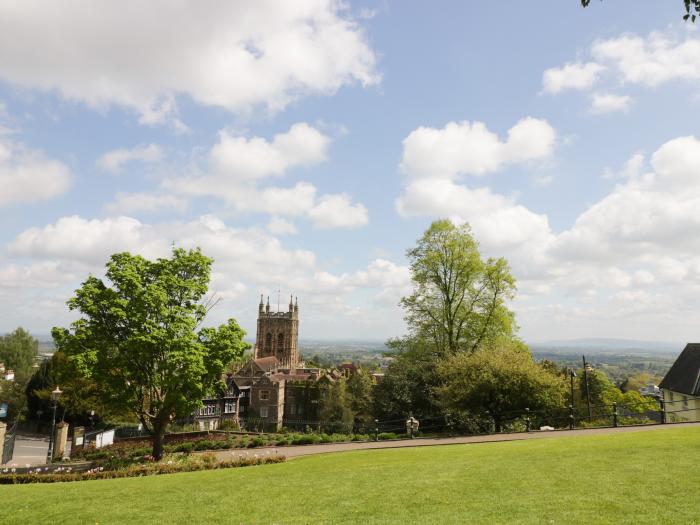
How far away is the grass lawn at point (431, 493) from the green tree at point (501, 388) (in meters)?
9.32

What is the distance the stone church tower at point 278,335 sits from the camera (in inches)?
3927

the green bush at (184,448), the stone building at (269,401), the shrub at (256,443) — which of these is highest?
the shrub at (256,443)

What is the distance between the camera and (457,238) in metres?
31.7

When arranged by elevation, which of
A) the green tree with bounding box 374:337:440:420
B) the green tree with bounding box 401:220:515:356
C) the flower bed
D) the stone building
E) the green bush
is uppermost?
the green tree with bounding box 401:220:515:356

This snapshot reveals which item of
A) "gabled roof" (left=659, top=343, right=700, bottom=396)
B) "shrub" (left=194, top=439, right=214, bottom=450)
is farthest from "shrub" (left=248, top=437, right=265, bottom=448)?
"gabled roof" (left=659, top=343, right=700, bottom=396)

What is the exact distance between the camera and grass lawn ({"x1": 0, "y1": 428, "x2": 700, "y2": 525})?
7.52 metres

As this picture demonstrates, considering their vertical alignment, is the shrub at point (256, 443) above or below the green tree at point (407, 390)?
below

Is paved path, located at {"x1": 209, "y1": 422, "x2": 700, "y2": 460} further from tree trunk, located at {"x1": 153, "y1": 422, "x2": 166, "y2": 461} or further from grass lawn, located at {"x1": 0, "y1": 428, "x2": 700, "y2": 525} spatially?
grass lawn, located at {"x1": 0, "y1": 428, "x2": 700, "y2": 525}

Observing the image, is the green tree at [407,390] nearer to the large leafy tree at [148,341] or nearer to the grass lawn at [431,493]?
the large leafy tree at [148,341]

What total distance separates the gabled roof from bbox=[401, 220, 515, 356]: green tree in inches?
597

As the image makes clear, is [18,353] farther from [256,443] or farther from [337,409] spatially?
[256,443]

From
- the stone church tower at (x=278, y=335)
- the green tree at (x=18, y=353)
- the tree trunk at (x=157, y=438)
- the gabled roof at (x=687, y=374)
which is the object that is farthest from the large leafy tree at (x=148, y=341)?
the stone church tower at (x=278, y=335)

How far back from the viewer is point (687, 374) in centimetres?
3556

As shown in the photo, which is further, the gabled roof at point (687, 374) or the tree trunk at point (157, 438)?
the gabled roof at point (687, 374)
